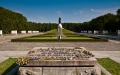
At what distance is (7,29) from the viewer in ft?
199

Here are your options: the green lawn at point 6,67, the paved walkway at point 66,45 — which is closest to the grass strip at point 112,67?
the paved walkway at point 66,45

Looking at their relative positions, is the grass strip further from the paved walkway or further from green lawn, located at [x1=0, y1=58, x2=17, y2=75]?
green lawn, located at [x1=0, y1=58, x2=17, y2=75]

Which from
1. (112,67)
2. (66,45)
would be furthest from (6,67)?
(66,45)

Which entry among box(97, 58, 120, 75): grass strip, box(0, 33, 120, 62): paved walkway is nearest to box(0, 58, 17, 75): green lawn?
box(0, 33, 120, 62): paved walkway

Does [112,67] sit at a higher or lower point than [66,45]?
lower

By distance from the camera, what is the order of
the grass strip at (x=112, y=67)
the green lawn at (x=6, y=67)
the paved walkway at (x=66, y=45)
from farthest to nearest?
the paved walkway at (x=66, y=45)
the grass strip at (x=112, y=67)
the green lawn at (x=6, y=67)

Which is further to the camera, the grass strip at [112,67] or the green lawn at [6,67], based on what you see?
the grass strip at [112,67]

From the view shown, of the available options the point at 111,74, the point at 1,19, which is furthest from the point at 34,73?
the point at 1,19

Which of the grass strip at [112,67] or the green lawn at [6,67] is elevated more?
the green lawn at [6,67]

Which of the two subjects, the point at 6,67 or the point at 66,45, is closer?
the point at 6,67

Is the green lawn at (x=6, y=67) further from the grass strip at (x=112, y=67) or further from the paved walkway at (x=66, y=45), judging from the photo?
the grass strip at (x=112, y=67)

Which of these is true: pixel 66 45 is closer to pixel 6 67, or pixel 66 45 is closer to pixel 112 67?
pixel 112 67

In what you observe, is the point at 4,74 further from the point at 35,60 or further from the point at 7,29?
the point at 7,29

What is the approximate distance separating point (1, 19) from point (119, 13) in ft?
150
